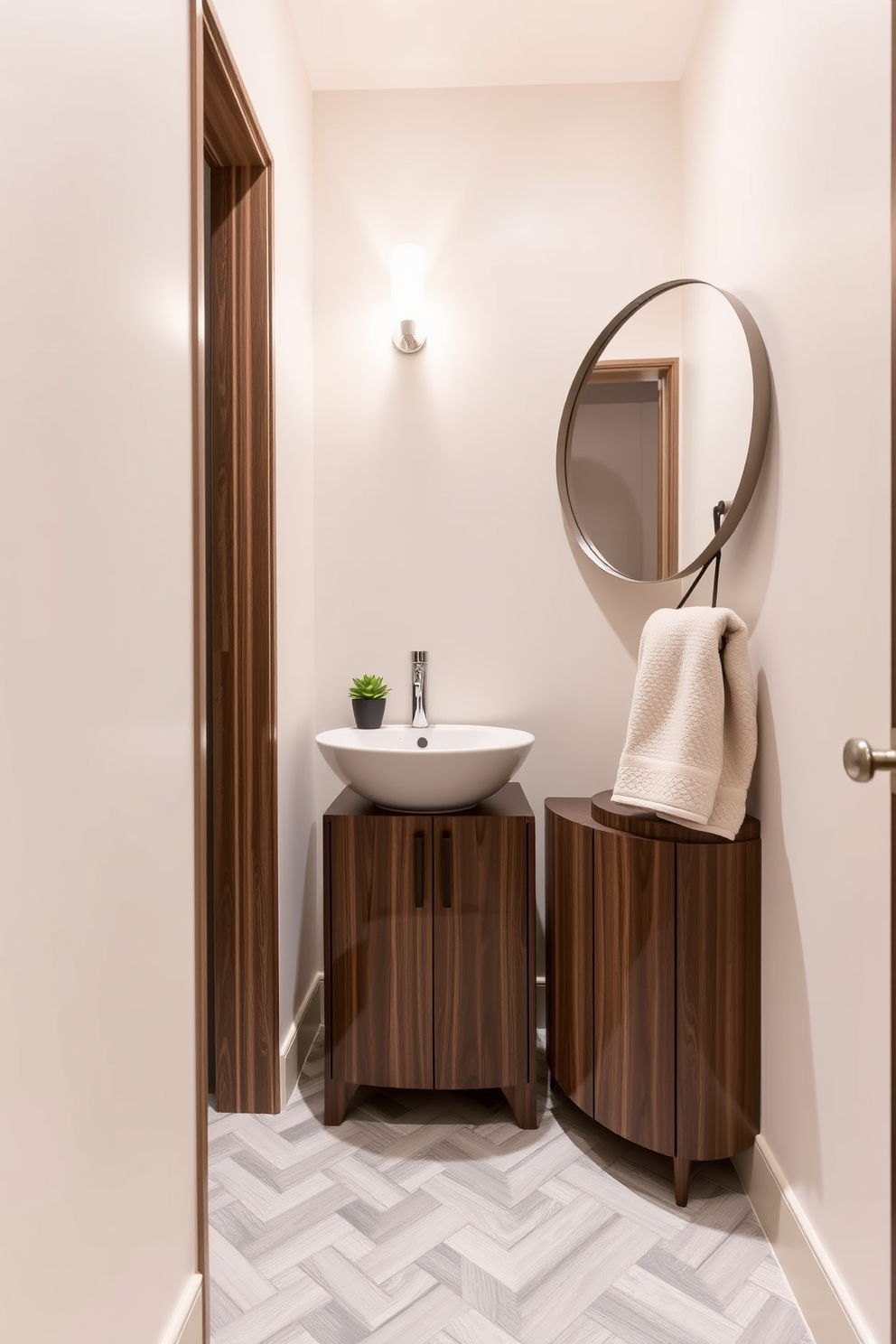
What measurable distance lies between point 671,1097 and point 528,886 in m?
0.47

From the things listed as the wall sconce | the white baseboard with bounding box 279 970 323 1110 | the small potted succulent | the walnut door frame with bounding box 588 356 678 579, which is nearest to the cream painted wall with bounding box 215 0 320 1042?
the white baseboard with bounding box 279 970 323 1110

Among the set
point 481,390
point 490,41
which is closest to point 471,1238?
point 481,390

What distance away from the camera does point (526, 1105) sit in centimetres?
175

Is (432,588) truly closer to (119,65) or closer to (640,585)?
(640,585)

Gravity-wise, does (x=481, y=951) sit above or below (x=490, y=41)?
below

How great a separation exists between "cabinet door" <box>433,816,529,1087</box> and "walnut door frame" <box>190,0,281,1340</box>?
375 mm

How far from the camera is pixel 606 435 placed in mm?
2096

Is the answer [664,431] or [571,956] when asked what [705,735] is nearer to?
[571,956]

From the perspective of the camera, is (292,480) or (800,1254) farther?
(292,480)

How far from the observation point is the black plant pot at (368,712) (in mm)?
2104

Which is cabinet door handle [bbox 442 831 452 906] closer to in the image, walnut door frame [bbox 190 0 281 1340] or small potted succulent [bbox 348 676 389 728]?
walnut door frame [bbox 190 0 281 1340]

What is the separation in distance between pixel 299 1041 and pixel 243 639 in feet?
3.31

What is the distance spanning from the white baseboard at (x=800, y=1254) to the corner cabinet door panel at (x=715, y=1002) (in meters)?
0.08

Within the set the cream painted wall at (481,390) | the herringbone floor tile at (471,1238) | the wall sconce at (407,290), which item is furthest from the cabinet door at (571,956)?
→ the wall sconce at (407,290)
